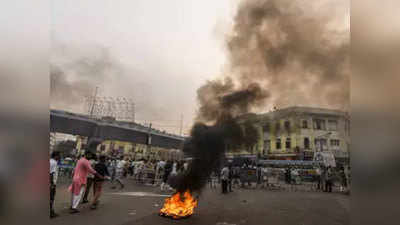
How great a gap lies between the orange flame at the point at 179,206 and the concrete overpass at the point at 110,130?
19.2ft

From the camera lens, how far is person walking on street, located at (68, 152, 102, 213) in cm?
511

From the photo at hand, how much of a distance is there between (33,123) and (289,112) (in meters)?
9.07

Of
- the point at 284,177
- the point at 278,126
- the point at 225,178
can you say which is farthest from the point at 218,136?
the point at 284,177

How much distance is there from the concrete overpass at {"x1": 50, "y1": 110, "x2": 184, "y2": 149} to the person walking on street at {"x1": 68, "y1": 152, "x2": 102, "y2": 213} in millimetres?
5815

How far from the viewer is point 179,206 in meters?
4.96

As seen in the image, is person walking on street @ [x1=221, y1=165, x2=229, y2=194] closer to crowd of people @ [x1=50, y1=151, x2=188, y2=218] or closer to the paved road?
crowd of people @ [x1=50, y1=151, x2=188, y2=218]

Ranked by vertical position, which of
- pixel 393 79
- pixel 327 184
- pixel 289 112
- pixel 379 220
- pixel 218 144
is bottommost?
pixel 327 184

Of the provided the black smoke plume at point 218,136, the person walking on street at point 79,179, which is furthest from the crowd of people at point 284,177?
the person walking on street at point 79,179

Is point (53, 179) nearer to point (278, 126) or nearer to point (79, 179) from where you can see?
point (79, 179)

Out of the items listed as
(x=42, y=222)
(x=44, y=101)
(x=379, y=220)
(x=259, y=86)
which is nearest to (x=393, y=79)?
(x=379, y=220)

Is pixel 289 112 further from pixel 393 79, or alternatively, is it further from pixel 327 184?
pixel 393 79

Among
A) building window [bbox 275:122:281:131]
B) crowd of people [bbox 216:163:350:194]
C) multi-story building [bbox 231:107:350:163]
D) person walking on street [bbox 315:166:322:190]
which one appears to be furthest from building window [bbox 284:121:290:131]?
person walking on street [bbox 315:166:322:190]

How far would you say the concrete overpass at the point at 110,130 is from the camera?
11.5 meters

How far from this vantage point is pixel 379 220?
1741 millimetres
